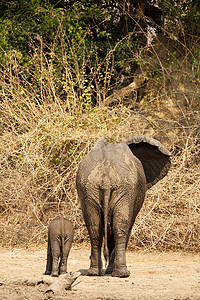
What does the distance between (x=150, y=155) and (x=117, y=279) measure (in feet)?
5.80

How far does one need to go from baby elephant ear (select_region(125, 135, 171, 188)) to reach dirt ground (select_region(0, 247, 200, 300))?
1252 mm

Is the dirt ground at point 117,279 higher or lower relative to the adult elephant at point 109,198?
lower

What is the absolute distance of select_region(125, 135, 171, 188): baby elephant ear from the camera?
635 cm

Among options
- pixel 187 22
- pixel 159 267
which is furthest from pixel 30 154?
pixel 187 22

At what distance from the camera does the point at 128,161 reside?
5805 mm

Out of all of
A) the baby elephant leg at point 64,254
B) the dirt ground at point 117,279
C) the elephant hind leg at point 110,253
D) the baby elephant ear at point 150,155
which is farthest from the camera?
the baby elephant ear at point 150,155

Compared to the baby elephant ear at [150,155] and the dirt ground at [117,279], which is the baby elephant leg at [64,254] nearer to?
the dirt ground at [117,279]

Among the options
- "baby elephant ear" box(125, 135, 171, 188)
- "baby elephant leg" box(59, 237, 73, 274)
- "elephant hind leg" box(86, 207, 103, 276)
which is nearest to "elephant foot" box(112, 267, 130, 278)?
"elephant hind leg" box(86, 207, 103, 276)

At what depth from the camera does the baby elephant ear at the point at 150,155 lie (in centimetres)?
635

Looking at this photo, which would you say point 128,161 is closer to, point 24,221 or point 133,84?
point 24,221

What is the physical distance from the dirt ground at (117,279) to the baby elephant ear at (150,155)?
1.25 m

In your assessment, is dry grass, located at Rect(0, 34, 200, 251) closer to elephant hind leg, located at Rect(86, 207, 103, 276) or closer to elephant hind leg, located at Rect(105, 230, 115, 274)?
elephant hind leg, located at Rect(105, 230, 115, 274)

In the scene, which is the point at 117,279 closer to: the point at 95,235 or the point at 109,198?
the point at 95,235

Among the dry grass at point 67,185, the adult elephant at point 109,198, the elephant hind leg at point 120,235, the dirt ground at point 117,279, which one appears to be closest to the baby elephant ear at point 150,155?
the adult elephant at point 109,198
